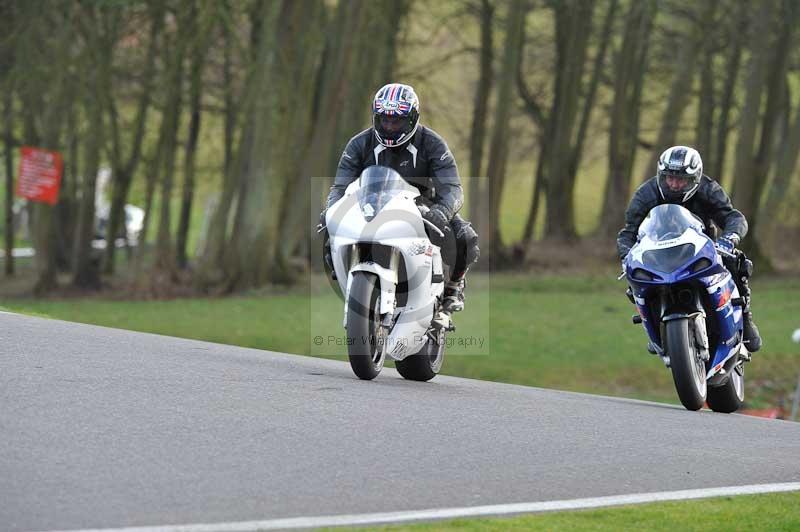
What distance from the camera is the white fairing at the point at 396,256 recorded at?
10.9 m

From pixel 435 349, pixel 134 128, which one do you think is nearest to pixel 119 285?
pixel 134 128

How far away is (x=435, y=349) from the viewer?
40.8ft

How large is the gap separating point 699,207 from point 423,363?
100 inches

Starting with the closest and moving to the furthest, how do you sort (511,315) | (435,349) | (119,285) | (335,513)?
1. (335,513)
2. (435,349)
3. (511,315)
4. (119,285)

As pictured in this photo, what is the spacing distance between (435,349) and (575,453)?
377cm

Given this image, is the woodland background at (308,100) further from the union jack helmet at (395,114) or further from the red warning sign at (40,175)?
the union jack helmet at (395,114)

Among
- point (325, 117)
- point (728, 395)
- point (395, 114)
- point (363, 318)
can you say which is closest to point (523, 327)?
point (325, 117)

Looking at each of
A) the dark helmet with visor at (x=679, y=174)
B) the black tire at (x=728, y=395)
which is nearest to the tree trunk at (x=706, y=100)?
the black tire at (x=728, y=395)

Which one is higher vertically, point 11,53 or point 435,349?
point 11,53

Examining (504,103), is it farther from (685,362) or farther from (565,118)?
(685,362)

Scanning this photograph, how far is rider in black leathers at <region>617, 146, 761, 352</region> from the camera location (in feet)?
39.3

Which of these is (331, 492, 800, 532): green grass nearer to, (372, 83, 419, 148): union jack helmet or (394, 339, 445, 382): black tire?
(372, 83, 419, 148): union jack helmet

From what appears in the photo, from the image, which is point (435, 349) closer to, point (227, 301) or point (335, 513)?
point (335, 513)

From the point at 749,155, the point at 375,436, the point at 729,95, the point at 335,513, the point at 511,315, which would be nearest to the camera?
the point at 335,513
